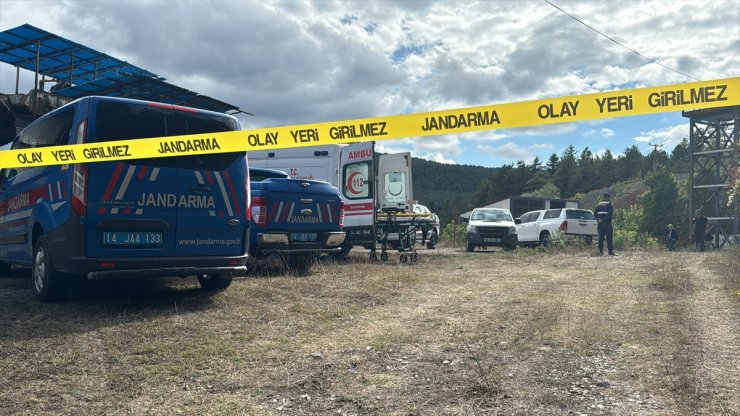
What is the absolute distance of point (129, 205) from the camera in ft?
18.3

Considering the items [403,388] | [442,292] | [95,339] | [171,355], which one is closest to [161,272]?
[95,339]

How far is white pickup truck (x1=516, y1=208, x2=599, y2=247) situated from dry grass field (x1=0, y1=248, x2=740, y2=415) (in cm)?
1275

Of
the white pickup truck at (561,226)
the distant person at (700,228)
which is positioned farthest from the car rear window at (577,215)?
the distant person at (700,228)

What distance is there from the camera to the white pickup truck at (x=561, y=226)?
790 inches

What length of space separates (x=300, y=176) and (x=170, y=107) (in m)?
8.32

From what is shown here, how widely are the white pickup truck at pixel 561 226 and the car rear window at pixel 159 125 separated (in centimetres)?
1569

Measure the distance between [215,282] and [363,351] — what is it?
3145 millimetres

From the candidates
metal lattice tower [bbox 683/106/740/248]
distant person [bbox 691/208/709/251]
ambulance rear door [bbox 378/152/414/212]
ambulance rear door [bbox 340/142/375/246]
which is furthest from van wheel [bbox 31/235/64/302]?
metal lattice tower [bbox 683/106/740/248]

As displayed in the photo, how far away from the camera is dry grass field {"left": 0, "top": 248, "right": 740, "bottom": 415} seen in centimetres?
331

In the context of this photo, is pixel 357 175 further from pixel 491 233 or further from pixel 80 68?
pixel 80 68

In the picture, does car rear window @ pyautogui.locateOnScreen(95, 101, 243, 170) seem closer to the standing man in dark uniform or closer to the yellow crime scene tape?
the yellow crime scene tape

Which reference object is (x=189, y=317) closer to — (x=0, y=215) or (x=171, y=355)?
(x=171, y=355)

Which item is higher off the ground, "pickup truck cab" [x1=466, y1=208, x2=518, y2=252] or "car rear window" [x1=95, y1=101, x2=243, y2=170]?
"car rear window" [x1=95, y1=101, x2=243, y2=170]

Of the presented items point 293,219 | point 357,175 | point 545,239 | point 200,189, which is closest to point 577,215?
point 545,239
